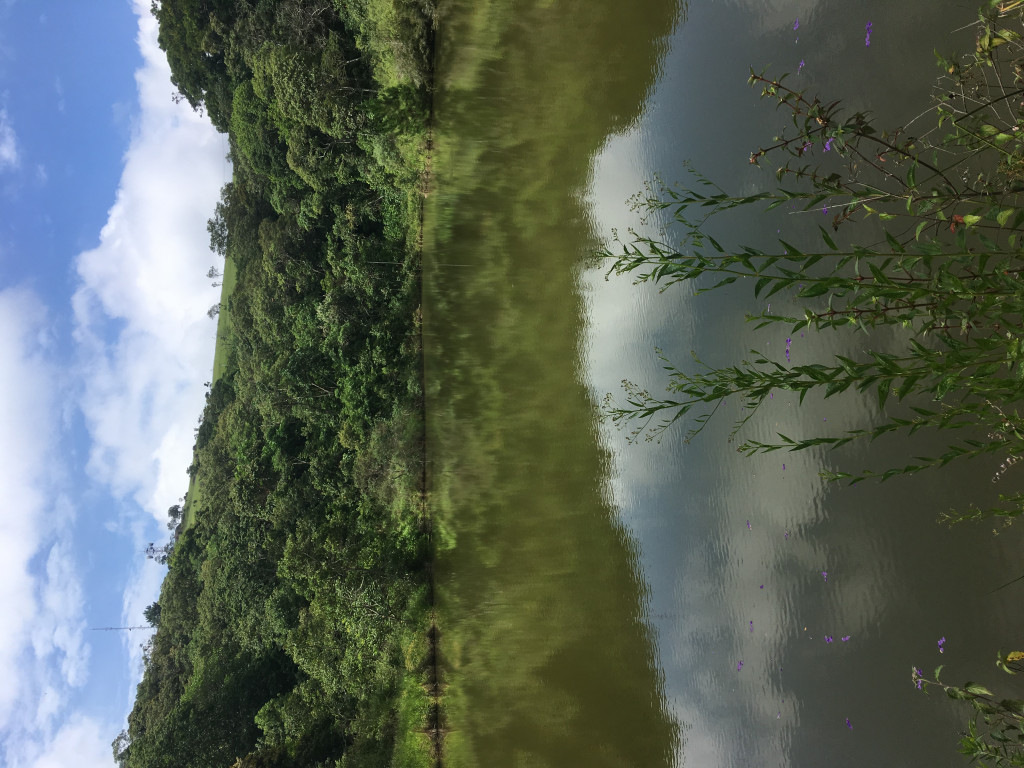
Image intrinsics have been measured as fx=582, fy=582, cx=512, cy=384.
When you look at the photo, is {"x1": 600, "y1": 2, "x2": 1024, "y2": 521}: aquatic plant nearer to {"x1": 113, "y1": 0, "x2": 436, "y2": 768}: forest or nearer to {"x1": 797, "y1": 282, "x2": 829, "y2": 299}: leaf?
{"x1": 797, "y1": 282, "x2": 829, "y2": 299}: leaf

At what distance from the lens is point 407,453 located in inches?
327

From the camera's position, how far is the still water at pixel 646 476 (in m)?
5.40

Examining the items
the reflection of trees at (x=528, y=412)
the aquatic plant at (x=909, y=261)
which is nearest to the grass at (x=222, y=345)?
the reflection of trees at (x=528, y=412)

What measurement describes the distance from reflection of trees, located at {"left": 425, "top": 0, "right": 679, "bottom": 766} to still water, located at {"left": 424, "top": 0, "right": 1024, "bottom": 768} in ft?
0.10

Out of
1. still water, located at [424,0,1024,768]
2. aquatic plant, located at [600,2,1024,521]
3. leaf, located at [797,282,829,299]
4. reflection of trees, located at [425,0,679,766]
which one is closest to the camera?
leaf, located at [797,282,829,299]

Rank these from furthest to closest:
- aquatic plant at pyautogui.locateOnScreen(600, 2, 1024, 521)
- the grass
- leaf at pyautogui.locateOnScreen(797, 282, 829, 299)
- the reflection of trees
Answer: the grass
the reflection of trees
aquatic plant at pyautogui.locateOnScreen(600, 2, 1024, 521)
leaf at pyautogui.locateOnScreen(797, 282, 829, 299)

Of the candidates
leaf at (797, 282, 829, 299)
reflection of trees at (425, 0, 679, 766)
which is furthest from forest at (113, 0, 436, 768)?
leaf at (797, 282, 829, 299)

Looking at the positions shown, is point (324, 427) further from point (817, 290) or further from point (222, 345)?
point (222, 345)

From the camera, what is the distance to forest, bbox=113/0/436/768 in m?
8.12

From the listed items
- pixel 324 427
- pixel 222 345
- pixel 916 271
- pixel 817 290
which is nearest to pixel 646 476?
pixel 916 271

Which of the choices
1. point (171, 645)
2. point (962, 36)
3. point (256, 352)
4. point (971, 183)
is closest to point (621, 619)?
point (971, 183)

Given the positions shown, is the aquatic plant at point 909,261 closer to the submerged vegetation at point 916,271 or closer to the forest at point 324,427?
the submerged vegetation at point 916,271

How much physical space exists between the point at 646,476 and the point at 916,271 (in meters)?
3.72

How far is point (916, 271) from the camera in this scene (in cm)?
488
